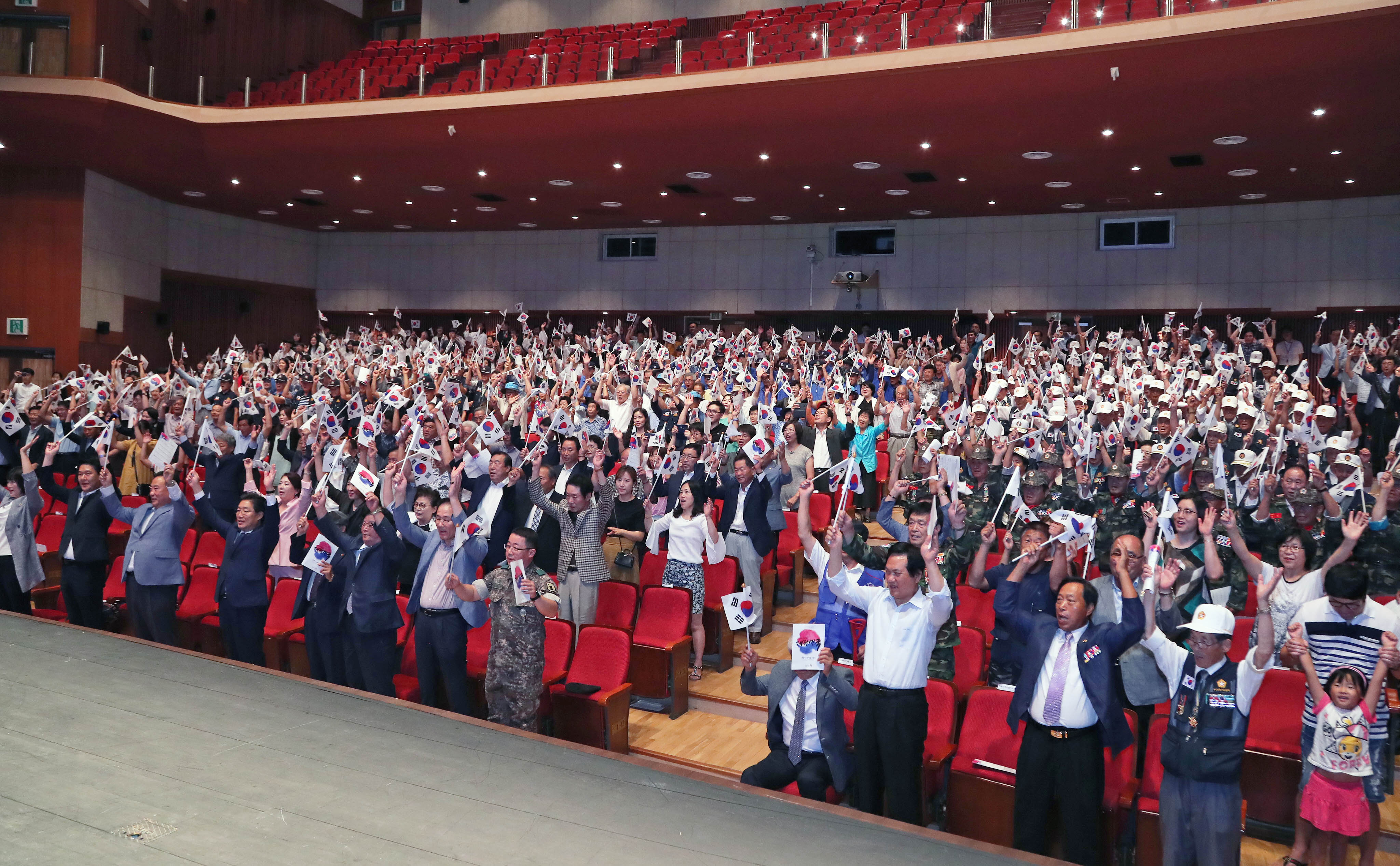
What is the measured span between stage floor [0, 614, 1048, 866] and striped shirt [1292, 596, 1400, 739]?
2.16 metres

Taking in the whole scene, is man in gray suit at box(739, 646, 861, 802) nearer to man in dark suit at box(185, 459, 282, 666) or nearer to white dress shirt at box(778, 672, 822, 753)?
white dress shirt at box(778, 672, 822, 753)

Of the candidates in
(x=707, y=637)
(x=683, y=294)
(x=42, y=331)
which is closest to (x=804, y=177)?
(x=683, y=294)

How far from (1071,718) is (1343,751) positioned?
3.48ft

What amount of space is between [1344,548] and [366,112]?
519 inches

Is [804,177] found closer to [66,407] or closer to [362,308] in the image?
[66,407]

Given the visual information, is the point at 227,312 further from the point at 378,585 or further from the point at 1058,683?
the point at 1058,683

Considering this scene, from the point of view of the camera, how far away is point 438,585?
5469mm

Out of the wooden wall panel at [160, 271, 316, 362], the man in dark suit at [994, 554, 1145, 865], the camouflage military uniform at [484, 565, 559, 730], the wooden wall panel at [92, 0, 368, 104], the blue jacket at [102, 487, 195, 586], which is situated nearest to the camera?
the man in dark suit at [994, 554, 1145, 865]

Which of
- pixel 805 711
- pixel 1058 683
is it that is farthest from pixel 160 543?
pixel 1058 683

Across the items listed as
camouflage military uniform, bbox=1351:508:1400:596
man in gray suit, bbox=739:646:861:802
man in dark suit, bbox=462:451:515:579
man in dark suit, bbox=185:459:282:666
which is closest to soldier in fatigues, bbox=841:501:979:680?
man in gray suit, bbox=739:646:861:802

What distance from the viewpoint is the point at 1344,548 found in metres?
4.56

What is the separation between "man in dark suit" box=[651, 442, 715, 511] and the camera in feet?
24.0

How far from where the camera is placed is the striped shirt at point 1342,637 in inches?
165

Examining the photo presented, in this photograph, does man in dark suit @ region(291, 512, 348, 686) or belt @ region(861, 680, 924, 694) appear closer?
belt @ region(861, 680, 924, 694)
